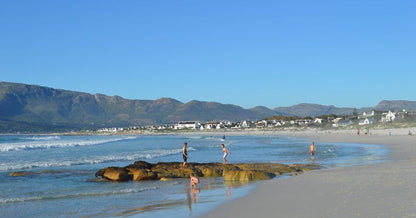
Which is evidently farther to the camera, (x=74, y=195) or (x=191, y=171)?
(x=191, y=171)

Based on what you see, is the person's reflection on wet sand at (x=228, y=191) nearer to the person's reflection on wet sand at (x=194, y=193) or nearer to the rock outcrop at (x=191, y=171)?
the person's reflection on wet sand at (x=194, y=193)

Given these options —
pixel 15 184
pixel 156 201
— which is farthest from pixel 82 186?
pixel 156 201

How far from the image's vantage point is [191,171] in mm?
19406

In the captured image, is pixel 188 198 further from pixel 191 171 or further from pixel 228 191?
pixel 191 171

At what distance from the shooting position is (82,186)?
16703 mm

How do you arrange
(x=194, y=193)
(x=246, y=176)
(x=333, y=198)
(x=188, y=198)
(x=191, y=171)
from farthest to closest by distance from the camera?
(x=191, y=171) < (x=246, y=176) < (x=194, y=193) < (x=188, y=198) < (x=333, y=198)

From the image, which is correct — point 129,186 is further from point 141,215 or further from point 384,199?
point 384,199

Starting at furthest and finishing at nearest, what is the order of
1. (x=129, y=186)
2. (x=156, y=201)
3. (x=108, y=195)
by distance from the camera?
(x=129, y=186), (x=108, y=195), (x=156, y=201)

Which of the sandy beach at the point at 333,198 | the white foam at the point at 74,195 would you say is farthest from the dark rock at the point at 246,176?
the white foam at the point at 74,195

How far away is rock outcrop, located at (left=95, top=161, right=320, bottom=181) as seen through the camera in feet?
58.1

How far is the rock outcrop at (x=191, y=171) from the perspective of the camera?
17703mm

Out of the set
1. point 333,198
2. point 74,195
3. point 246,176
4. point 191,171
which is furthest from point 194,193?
point 191,171

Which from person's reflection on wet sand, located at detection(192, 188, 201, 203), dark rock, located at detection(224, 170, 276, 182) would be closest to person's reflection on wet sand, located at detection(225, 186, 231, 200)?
person's reflection on wet sand, located at detection(192, 188, 201, 203)

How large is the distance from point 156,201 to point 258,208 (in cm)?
355
